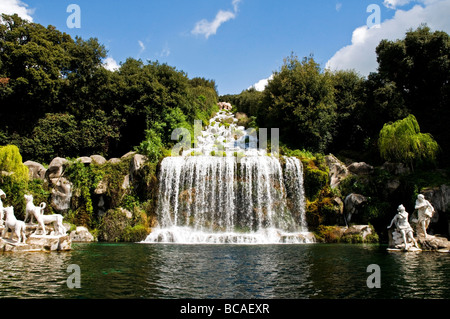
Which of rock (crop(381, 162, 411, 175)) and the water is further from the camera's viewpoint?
rock (crop(381, 162, 411, 175))

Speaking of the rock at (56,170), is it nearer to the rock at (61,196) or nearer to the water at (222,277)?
the rock at (61,196)

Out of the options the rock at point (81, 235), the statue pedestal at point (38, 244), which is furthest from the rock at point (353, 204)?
the rock at point (81, 235)

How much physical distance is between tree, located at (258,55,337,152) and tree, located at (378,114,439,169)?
748 centimetres

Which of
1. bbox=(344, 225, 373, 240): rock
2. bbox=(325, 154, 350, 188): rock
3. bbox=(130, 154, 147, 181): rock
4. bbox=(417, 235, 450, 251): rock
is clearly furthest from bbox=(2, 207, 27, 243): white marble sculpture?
bbox=(325, 154, 350, 188): rock

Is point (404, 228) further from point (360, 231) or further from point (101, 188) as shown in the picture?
point (101, 188)

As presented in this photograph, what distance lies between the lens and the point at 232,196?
19.7 meters

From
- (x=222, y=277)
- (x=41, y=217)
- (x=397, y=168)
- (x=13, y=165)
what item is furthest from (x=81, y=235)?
(x=397, y=168)

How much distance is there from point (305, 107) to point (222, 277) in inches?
892

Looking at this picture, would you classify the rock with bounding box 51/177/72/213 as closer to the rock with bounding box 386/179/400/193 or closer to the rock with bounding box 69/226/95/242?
the rock with bounding box 69/226/95/242

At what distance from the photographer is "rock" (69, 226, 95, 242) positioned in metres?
17.7

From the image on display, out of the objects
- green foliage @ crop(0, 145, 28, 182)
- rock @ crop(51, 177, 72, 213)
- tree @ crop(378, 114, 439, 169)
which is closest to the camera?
green foliage @ crop(0, 145, 28, 182)

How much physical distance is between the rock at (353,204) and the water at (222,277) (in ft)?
24.7

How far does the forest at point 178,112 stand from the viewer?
1928 cm
